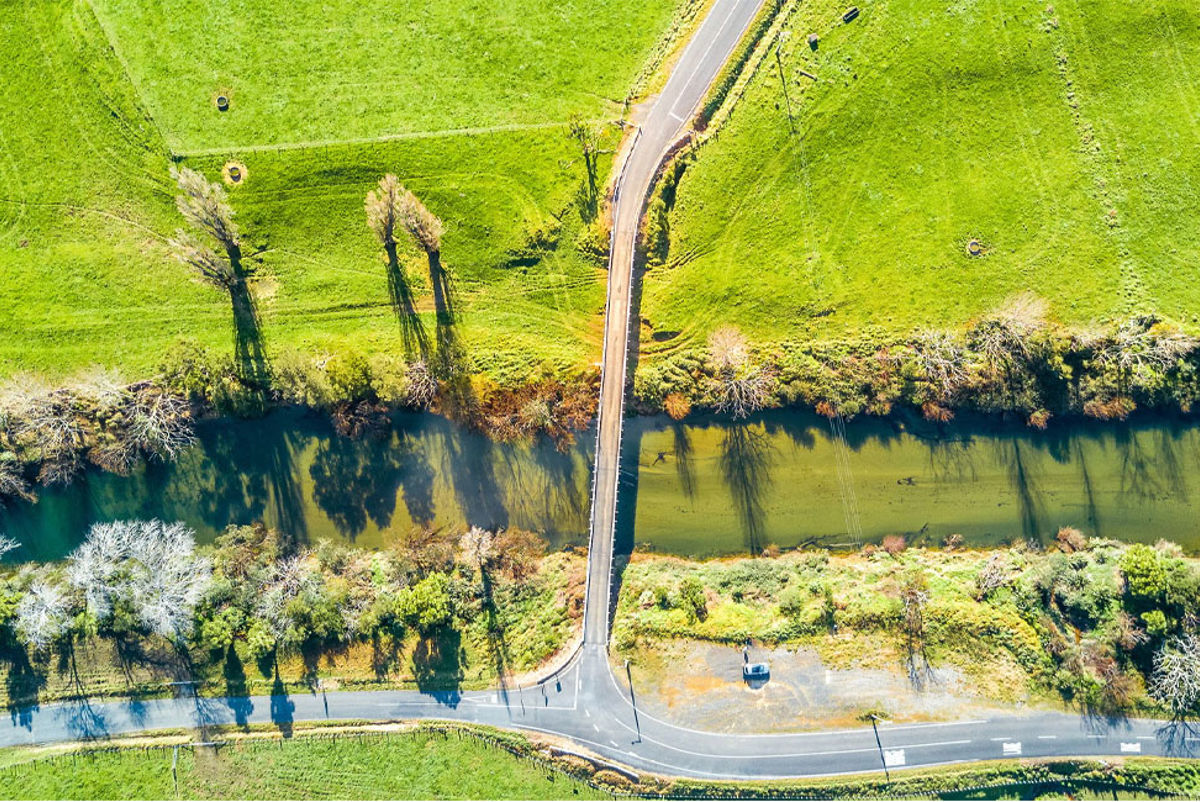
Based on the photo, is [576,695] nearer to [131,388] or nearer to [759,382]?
[759,382]

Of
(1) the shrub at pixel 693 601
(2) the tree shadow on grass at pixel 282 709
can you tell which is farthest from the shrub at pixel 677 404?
(2) the tree shadow on grass at pixel 282 709

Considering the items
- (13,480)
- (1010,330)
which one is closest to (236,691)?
(13,480)

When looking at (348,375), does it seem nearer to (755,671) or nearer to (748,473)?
(748,473)

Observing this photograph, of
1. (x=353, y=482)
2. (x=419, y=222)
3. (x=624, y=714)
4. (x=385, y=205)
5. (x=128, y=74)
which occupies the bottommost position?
(x=624, y=714)

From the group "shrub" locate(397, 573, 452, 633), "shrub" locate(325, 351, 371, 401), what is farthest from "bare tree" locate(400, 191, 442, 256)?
"shrub" locate(397, 573, 452, 633)

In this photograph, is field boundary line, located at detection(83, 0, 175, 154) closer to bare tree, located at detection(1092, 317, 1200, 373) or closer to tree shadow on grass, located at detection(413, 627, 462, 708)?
tree shadow on grass, located at detection(413, 627, 462, 708)

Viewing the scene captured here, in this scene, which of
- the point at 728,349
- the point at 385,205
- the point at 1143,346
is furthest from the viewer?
the point at 728,349

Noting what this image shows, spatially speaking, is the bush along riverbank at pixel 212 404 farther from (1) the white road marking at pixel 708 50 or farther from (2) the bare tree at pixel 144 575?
(1) the white road marking at pixel 708 50
